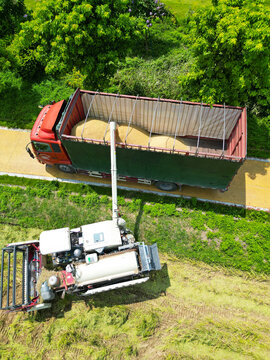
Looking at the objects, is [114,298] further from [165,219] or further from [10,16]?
[10,16]

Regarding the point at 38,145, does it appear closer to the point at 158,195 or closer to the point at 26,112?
the point at 26,112

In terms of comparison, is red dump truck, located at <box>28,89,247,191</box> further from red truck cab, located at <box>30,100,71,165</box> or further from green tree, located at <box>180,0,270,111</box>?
green tree, located at <box>180,0,270,111</box>

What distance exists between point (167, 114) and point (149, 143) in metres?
2.95

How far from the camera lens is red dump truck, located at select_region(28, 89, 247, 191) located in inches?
438

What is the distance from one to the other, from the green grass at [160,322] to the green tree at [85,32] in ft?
38.6

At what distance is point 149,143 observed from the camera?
35.9 ft

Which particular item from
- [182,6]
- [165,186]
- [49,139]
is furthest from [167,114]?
[182,6]

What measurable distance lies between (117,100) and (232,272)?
1066 cm

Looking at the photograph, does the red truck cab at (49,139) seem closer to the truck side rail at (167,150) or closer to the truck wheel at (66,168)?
the truck wheel at (66,168)

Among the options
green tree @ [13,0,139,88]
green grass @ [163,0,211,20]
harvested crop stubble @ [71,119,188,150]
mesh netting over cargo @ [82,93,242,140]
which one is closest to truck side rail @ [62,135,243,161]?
harvested crop stubble @ [71,119,188,150]

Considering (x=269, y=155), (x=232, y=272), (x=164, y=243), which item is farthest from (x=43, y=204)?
(x=269, y=155)

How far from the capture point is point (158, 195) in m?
13.5

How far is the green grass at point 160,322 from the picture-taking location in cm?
993

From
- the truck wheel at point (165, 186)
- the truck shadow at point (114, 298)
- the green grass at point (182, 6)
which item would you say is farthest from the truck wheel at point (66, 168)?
the green grass at point (182, 6)
